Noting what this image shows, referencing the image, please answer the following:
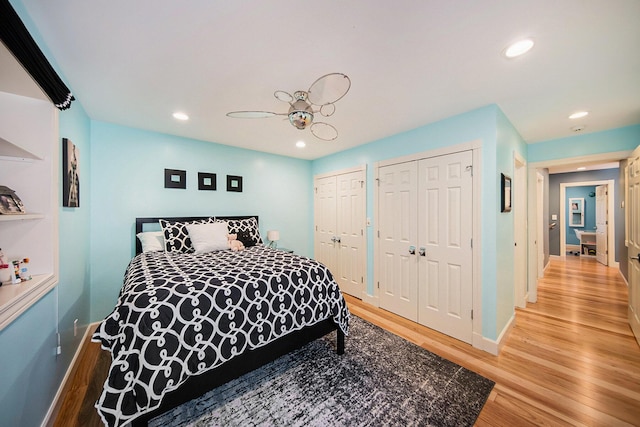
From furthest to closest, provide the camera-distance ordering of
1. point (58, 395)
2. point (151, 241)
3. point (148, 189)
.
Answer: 1. point (148, 189)
2. point (151, 241)
3. point (58, 395)

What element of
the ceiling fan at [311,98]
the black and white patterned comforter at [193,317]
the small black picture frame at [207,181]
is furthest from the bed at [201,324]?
the small black picture frame at [207,181]

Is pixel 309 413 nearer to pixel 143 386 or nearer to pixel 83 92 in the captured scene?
pixel 143 386

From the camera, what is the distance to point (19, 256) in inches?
57.7

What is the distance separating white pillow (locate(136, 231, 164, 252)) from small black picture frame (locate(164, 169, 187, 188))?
705mm

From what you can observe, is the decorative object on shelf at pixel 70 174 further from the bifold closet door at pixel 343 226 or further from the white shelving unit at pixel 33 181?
the bifold closet door at pixel 343 226

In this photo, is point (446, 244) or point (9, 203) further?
point (446, 244)

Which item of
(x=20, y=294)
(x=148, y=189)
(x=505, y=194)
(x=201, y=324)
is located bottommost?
(x=201, y=324)

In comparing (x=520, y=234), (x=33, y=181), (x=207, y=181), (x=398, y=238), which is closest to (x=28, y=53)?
(x=33, y=181)

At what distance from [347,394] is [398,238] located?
1.89 metres

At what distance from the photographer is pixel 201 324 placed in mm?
1488

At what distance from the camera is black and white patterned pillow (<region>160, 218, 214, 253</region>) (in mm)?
2834

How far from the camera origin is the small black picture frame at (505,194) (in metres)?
2.35

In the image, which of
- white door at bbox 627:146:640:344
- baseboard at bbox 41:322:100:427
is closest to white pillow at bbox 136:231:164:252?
baseboard at bbox 41:322:100:427

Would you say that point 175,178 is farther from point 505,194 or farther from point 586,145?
point 586,145
